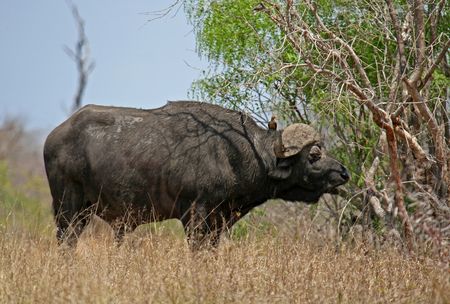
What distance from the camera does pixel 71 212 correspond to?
374 inches

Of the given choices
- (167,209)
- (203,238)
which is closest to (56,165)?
(167,209)

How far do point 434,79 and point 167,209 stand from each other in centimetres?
331

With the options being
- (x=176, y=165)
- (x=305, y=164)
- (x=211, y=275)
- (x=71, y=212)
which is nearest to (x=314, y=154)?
(x=305, y=164)

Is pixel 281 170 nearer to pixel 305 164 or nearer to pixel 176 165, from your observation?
pixel 305 164

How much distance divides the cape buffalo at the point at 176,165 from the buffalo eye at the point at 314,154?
0.01 metres

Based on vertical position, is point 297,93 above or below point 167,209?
above

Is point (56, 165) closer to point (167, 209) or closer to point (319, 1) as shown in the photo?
point (167, 209)

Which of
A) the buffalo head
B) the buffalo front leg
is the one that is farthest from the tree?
the buffalo front leg

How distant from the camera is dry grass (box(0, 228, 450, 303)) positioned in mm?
5945

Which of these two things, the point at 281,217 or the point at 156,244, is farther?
the point at 281,217

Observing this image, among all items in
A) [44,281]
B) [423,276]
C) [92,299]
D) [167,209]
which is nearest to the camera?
[92,299]

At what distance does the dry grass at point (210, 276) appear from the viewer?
595 centimetres

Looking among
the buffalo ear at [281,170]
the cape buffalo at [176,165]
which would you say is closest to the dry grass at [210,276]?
the cape buffalo at [176,165]

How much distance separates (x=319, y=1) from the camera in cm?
1052
